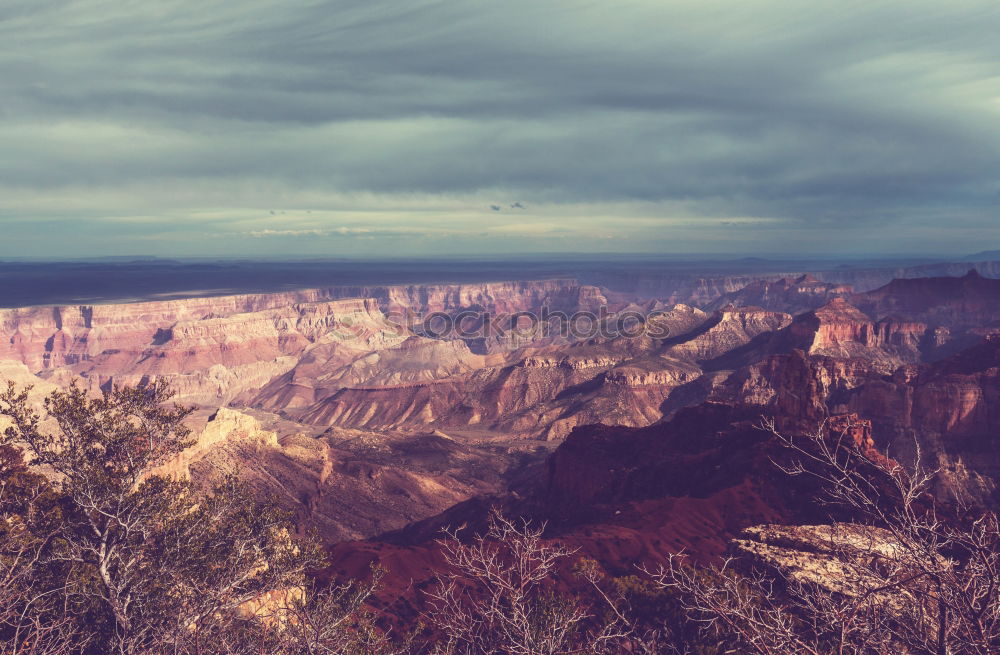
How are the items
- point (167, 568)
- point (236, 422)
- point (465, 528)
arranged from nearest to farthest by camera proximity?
point (167, 568) < point (465, 528) < point (236, 422)

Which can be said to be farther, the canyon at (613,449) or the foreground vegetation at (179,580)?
the canyon at (613,449)

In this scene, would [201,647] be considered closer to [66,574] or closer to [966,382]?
[66,574]

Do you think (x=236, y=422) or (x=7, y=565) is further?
(x=236, y=422)

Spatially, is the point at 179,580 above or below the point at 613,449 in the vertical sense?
above

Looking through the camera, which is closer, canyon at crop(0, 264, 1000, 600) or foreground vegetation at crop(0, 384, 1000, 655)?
foreground vegetation at crop(0, 384, 1000, 655)

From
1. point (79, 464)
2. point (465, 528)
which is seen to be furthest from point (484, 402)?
point (79, 464)

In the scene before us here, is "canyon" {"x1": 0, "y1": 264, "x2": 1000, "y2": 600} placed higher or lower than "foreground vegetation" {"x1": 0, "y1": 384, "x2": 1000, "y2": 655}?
lower

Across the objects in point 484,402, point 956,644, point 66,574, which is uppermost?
point 956,644

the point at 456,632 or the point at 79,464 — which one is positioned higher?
the point at 79,464

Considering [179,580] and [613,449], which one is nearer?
[179,580]

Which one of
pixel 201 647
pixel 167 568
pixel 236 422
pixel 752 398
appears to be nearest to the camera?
pixel 201 647

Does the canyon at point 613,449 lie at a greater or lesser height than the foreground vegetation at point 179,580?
lesser
